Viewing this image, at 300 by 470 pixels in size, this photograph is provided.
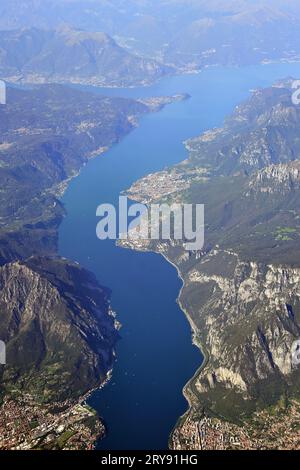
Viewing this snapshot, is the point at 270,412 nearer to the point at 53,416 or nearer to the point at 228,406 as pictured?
the point at 228,406

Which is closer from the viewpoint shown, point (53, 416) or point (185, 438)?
point (185, 438)

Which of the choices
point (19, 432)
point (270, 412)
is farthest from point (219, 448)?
point (19, 432)

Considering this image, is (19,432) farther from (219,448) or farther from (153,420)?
(219,448)
